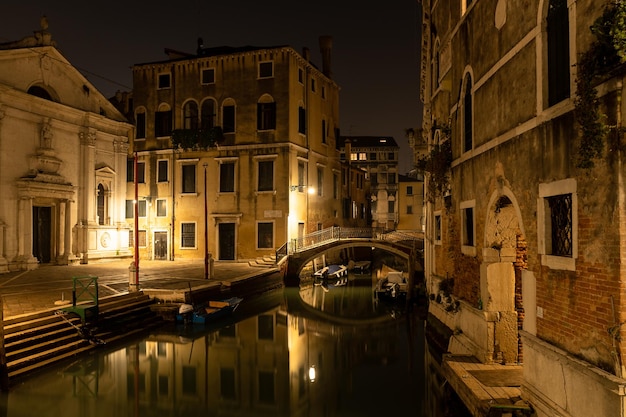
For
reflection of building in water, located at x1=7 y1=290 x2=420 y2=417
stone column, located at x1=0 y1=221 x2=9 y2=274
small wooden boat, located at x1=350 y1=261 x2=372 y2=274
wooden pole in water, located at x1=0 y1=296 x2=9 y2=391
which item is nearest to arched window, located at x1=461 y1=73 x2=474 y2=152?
reflection of building in water, located at x1=7 y1=290 x2=420 y2=417

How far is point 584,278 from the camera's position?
634cm

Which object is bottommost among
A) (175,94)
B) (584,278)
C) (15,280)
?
(15,280)

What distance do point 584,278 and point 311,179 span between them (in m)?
25.1

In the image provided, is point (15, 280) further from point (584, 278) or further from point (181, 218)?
point (584, 278)

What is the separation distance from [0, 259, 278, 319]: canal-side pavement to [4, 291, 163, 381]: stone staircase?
681mm

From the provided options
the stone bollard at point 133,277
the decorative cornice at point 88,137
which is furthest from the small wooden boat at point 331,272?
the stone bollard at point 133,277

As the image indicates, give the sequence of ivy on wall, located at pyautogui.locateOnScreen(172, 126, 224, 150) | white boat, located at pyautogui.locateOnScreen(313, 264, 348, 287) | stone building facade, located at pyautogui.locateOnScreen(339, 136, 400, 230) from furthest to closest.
Answer: 1. stone building facade, located at pyautogui.locateOnScreen(339, 136, 400, 230)
2. white boat, located at pyautogui.locateOnScreen(313, 264, 348, 287)
3. ivy on wall, located at pyautogui.locateOnScreen(172, 126, 224, 150)

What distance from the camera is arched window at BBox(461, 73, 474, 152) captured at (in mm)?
11710

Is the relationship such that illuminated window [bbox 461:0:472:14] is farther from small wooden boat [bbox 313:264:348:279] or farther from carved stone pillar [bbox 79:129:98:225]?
small wooden boat [bbox 313:264:348:279]

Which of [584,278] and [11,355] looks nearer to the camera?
[584,278]

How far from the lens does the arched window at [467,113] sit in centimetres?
1171

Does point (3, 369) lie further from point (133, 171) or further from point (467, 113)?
point (133, 171)

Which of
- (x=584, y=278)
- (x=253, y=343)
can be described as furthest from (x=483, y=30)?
(x=253, y=343)

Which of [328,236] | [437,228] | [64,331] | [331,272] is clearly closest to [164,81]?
[328,236]
